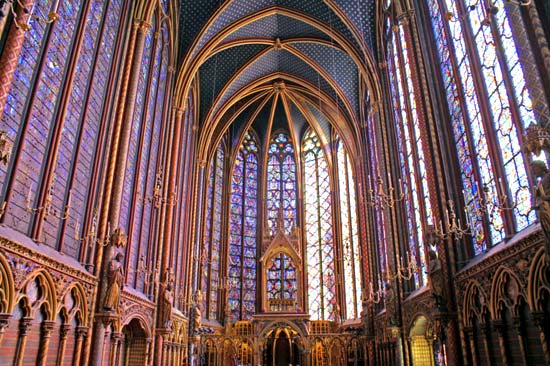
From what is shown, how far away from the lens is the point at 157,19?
18.5 m

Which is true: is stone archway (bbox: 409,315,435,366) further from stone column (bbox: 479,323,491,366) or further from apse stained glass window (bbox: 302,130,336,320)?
apse stained glass window (bbox: 302,130,336,320)

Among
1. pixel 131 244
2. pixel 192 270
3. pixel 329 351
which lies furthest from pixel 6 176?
pixel 329 351

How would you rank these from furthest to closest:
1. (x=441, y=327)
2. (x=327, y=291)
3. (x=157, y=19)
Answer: (x=327, y=291), (x=157, y=19), (x=441, y=327)

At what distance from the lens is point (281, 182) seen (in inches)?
1235

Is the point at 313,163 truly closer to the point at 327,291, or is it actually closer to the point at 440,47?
the point at 327,291

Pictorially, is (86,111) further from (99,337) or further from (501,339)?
(501,339)

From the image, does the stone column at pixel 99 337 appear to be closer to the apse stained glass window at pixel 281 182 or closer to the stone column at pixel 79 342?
the stone column at pixel 79 342

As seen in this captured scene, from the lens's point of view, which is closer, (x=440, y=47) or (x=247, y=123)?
(x=440, y=47)

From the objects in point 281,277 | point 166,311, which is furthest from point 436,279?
point 281,277

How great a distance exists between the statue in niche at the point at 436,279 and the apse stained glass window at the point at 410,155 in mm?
1716

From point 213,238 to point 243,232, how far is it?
2.58 metres

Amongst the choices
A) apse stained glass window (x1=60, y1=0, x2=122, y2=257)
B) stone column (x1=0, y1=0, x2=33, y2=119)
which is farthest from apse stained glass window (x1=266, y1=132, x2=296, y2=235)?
stone column (x1=0, y1=0, x2=33, y2=119)

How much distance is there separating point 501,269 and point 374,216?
41.8ft

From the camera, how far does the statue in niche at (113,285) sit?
1216 cm
